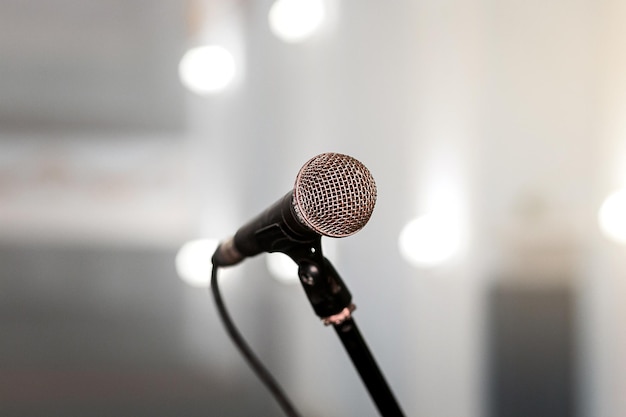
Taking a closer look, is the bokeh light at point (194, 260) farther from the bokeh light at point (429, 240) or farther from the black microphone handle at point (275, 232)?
the black microphone handle at point (275, 232)

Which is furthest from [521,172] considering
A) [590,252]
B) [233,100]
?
[233,100]

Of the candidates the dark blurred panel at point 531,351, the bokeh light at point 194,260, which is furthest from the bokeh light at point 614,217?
the bokeh light at point 194,260

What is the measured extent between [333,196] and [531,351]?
3.68 feet

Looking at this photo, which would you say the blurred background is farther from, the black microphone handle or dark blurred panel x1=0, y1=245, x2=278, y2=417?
the black microphone handle

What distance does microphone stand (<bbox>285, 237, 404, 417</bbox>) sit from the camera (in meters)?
0.47

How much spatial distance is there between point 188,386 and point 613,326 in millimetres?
973

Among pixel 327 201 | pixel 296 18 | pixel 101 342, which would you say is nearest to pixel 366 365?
pixel 327 201

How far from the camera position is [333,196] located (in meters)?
0.42

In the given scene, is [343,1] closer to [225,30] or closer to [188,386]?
[225,30]

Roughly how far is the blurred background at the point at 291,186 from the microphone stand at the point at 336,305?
0.79m

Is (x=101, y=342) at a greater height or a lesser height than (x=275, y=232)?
greater

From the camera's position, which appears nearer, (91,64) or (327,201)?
(327,201)

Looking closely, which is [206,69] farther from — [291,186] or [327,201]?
[327,201]

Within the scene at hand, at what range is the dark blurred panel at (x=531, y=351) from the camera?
4.42ft
